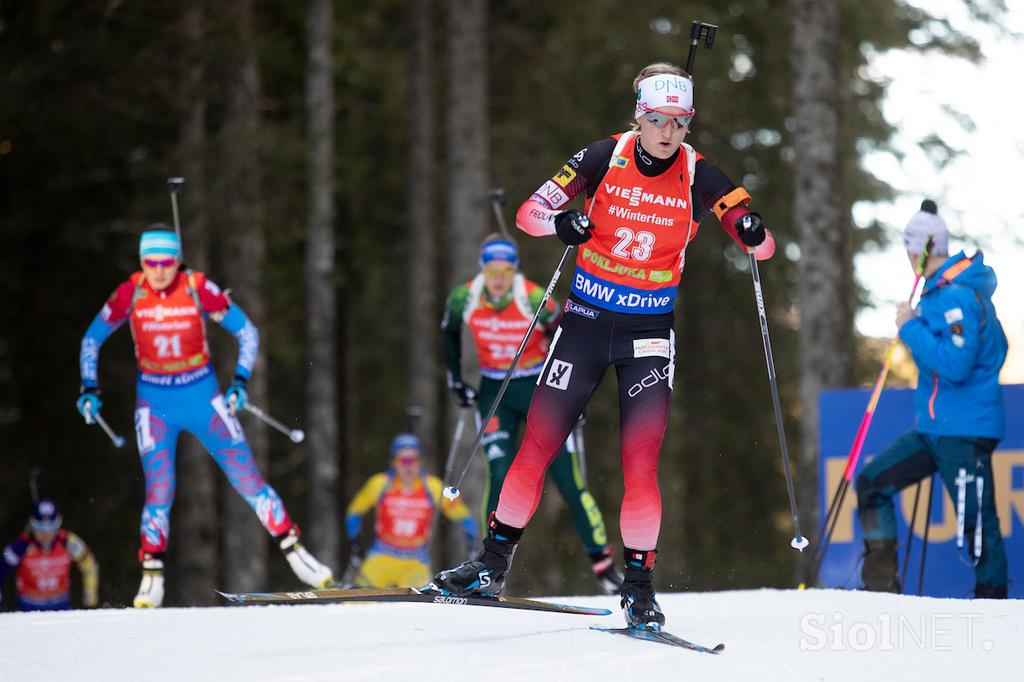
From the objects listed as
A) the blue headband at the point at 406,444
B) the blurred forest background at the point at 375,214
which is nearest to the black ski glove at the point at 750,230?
the blurred forest background at the point at 375,214

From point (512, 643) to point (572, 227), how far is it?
72.5 inches

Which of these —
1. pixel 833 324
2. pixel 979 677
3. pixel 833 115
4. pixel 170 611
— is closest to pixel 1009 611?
pixel 979 677

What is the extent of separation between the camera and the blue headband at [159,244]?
878 cm

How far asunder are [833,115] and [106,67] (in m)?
8.15

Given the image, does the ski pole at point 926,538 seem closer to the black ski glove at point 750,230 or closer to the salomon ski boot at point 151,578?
the black ski glove at point 750,230

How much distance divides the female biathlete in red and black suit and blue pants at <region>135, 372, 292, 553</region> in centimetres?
274

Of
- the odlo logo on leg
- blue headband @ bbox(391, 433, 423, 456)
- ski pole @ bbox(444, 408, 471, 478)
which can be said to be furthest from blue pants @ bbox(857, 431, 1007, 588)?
blue headband @ bbox(391, 433, 423, 456)

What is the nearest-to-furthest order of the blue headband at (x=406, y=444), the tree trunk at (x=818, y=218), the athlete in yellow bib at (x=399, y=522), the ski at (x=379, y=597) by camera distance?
the ski at (x=379, y=597)
the tree trunk at (x=818, y=218)
the athlete in yellow bib at (x=399, y=522)
the blue headband at (x=406, y=444)

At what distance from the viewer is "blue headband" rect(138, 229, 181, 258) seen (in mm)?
8781

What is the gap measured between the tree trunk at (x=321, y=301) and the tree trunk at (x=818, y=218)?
7.08 m

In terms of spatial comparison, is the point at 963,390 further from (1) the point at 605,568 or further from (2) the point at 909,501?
(1) the point at 605,568

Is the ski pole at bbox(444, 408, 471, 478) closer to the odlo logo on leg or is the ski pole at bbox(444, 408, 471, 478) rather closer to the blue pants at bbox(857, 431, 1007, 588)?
the blue pants at bbox(857, 431, 1007, 588)

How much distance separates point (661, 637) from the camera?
6.10 meters

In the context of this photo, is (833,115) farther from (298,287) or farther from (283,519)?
(298,287)
